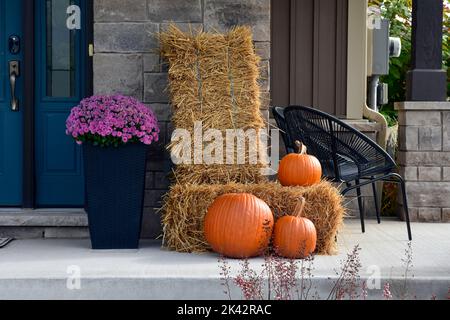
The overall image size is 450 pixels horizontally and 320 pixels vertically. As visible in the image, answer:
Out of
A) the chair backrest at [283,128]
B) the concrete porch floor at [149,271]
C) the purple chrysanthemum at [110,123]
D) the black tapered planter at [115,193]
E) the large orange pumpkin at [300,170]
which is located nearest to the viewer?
the concrete porch floor at [149,271]

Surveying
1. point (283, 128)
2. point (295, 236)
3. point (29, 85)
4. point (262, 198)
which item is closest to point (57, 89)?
point (29, 85)

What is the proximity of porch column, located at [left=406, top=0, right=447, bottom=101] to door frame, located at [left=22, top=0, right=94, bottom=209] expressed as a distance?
2.88 m

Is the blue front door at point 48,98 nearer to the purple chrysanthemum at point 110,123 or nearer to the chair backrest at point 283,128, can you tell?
the purple chrysanthemum at point 110,123

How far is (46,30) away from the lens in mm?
5984

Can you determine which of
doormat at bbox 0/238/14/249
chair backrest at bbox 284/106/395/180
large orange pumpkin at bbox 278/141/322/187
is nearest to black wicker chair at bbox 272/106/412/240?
chair backrest at bbox 284/106/395/180

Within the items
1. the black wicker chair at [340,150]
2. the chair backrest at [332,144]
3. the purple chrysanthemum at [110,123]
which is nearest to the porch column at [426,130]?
the black wicker chair at [340,150]

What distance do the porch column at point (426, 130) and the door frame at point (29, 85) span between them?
2783 millimetres

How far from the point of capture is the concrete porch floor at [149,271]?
4336mm

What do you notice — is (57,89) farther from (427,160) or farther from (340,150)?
(427,160)

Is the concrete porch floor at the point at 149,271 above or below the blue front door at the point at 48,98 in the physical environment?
below

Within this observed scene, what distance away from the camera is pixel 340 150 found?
5688 mm

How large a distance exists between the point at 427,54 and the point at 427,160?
0.94 meters
